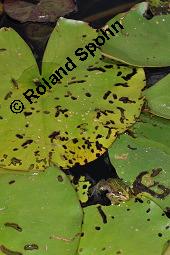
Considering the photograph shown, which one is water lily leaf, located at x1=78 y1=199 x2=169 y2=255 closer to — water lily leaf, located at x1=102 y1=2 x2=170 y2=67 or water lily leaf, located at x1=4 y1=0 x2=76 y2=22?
water lily leaf, located at x1=102 y1=2 x2=170 y2=67

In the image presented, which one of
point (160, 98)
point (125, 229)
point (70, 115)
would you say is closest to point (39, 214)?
point (125, 229)

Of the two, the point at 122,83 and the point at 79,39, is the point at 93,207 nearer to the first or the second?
the point at 122,83

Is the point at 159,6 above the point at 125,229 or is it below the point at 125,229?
above

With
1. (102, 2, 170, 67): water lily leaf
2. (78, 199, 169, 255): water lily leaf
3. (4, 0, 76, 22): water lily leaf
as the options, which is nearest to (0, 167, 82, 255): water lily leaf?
(78, 199, 169, 255): water lily leaf

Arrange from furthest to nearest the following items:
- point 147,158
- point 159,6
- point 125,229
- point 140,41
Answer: point 159,6, point 140,41, point 147,158, point 125,229

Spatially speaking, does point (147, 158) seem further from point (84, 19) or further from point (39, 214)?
point (84, 19)

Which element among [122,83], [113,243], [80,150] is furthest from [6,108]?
[113,243]

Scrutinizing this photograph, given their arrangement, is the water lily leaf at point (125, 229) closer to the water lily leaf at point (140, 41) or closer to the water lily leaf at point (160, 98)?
the water lily leaf at point (160, 98)
